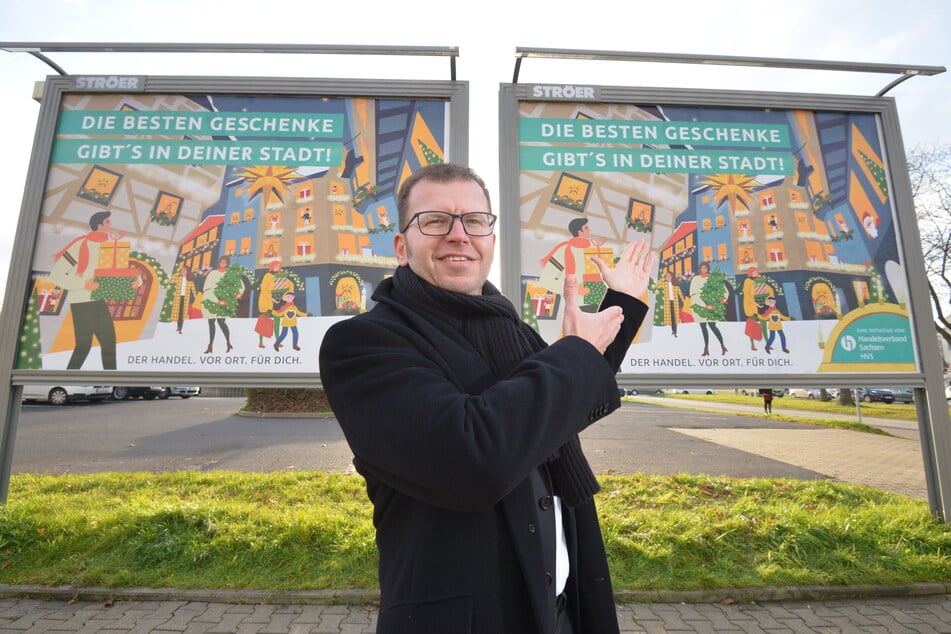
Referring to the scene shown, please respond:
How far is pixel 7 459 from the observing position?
14.1 ft

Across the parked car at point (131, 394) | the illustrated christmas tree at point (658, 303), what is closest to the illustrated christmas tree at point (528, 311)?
the illustrated christmas tree at point (658, 303)

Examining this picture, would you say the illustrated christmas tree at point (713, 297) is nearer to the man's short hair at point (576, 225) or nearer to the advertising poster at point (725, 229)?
the advertising poster at point (725, 229)

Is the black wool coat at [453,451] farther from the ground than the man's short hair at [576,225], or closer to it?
closer to it

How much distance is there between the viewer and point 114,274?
4.26 m

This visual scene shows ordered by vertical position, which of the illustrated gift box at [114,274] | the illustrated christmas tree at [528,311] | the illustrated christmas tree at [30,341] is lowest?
the illustrated christmas tree at [30,341]

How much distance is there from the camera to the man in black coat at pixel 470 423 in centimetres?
98

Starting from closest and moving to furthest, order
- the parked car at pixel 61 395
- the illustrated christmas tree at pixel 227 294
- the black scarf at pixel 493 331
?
the black scarf at pixel 493 331 < the illustrated christmas tree at pixel 227 294 < the parked car at pixel 61 395

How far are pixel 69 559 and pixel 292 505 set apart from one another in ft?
5.73

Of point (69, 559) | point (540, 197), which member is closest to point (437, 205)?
point (540, 197)

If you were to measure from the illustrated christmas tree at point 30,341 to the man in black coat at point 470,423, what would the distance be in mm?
4407

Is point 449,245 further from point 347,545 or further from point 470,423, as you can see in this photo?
point 347,545

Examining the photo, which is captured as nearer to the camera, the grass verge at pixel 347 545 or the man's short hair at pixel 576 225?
the grass verge at pixel 347 545

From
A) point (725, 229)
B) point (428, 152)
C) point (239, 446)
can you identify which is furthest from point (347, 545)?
point (239, 446)

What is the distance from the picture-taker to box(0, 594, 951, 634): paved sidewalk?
10.5ft
